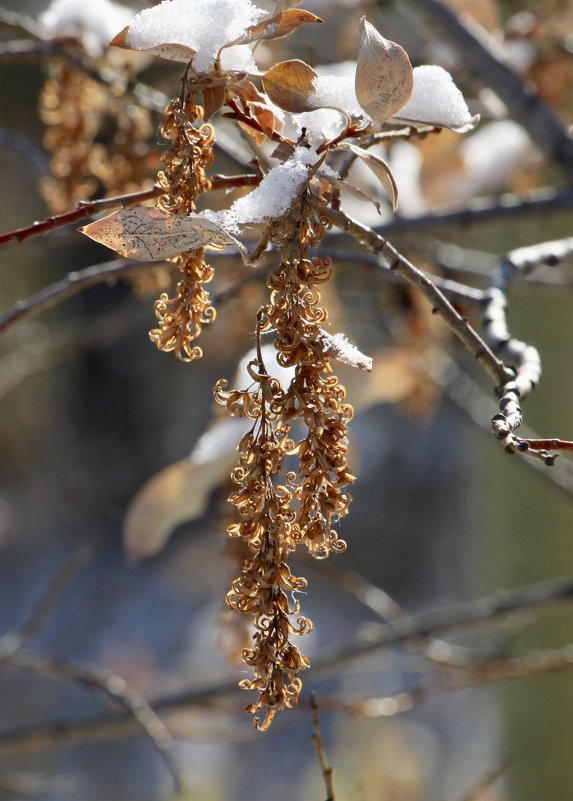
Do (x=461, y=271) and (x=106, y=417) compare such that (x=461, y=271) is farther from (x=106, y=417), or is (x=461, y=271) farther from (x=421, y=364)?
(x=106, y=417)

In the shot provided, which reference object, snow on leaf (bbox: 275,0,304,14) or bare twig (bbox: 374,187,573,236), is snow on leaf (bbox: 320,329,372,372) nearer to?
snow on leaf (bbox: 275,0,304,14)

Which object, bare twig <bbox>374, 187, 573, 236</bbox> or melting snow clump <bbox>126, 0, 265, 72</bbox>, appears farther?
bare twig <bbox>374, 187, 573, 236</bbox>

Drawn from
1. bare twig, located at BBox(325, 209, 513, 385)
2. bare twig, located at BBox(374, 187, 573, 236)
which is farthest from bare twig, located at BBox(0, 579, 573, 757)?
bare twig, located at BBox(325, 209, 513, 385)

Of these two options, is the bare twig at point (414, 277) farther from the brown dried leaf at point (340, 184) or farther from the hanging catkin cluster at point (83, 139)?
the hanging catkin cluster at point (83, 139)

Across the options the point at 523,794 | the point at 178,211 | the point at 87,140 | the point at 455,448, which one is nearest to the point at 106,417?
the point at 455,448

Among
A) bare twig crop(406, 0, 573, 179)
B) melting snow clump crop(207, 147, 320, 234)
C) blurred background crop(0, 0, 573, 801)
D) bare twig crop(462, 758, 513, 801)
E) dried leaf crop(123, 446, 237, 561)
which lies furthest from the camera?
blurred background crop(0, 0, 573, 801)
